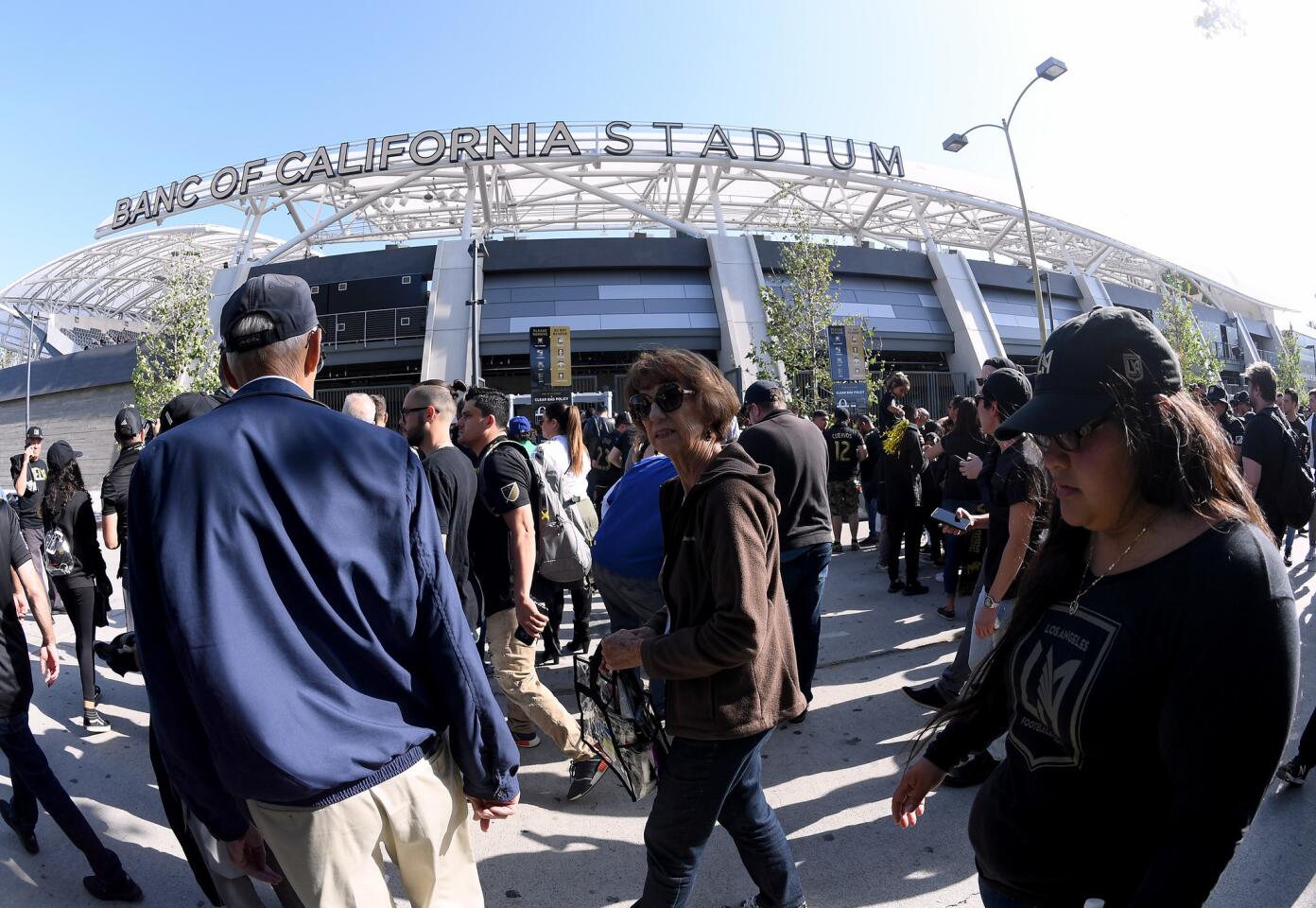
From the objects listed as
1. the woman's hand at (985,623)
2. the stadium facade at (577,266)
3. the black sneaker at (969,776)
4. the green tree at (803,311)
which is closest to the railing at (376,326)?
the stadium facade at (577,266)

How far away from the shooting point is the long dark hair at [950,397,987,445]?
5.81 metres

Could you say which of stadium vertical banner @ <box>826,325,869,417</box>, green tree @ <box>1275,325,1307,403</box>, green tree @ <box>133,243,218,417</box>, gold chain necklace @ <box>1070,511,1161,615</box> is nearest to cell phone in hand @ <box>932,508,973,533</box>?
gold chain necklace @ <box>1070,511,1161,615</box>

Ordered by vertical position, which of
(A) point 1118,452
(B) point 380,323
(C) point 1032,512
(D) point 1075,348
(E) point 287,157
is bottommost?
(C) point 1032,512

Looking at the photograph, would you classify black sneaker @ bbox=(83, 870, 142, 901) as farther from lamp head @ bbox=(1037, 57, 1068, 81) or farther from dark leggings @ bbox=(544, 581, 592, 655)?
lamp head @ bbox=(1037, 57, 1068, 81)

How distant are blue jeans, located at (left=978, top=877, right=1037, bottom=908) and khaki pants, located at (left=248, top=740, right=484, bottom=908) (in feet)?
4.09

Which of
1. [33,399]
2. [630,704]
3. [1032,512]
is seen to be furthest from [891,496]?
[33,399]

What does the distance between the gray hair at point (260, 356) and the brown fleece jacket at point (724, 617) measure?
114 cm

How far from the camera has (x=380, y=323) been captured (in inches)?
1008

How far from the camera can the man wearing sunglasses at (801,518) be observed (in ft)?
13.4

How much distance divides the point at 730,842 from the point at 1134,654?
8.15 ft

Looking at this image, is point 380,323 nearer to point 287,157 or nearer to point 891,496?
point 287,157

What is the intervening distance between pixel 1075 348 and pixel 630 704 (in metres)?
1.72

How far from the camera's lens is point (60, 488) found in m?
4.98

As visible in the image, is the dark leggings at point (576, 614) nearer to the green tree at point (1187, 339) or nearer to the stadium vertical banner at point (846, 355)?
the stadium vertical banner at point (846, 355)
